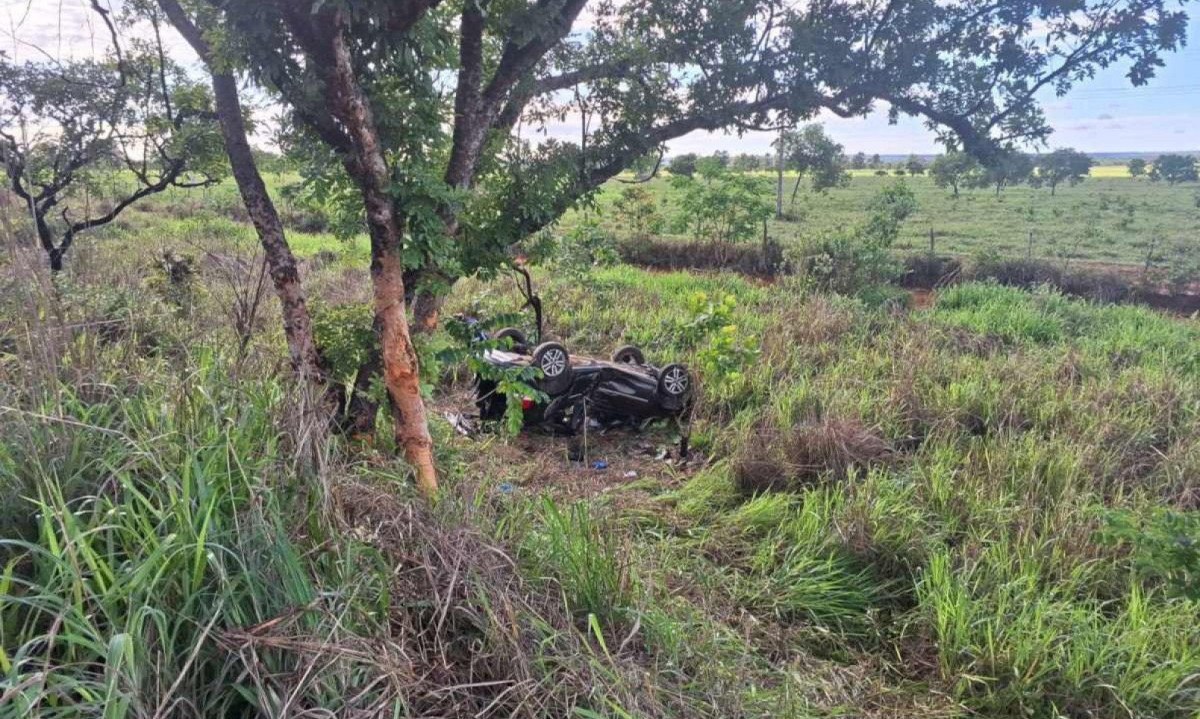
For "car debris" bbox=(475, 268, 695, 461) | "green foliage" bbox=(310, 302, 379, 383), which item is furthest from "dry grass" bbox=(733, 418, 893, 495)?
"green foliage" bbox=(310, 302, 379, 383)

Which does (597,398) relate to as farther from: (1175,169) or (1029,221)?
(1175,169)

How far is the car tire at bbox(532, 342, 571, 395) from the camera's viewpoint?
4688 millimetres

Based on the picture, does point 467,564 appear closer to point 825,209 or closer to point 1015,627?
point 1015,627

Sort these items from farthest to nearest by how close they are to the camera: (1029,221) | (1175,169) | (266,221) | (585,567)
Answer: (1175,169) → (1029,221) → (266,221) → (585,567)

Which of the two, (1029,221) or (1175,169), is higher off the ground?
(1175,169)

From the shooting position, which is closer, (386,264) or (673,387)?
(386,264)

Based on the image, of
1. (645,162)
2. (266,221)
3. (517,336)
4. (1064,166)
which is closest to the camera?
(266,221)

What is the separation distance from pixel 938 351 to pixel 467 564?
20.2ft

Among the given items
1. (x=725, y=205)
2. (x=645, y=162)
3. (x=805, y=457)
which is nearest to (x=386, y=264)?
(x=645, y=162)

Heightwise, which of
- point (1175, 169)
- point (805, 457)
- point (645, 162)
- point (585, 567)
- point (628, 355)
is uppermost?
point (1175, 169)

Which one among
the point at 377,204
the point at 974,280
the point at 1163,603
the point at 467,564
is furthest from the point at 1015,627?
the point at 974,280

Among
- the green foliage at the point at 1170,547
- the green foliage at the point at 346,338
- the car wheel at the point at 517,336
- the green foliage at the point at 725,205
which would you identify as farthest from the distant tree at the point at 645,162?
the green foliage at the point at 725,205

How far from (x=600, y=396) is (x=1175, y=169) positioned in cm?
4059

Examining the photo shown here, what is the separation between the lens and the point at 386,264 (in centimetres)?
281
